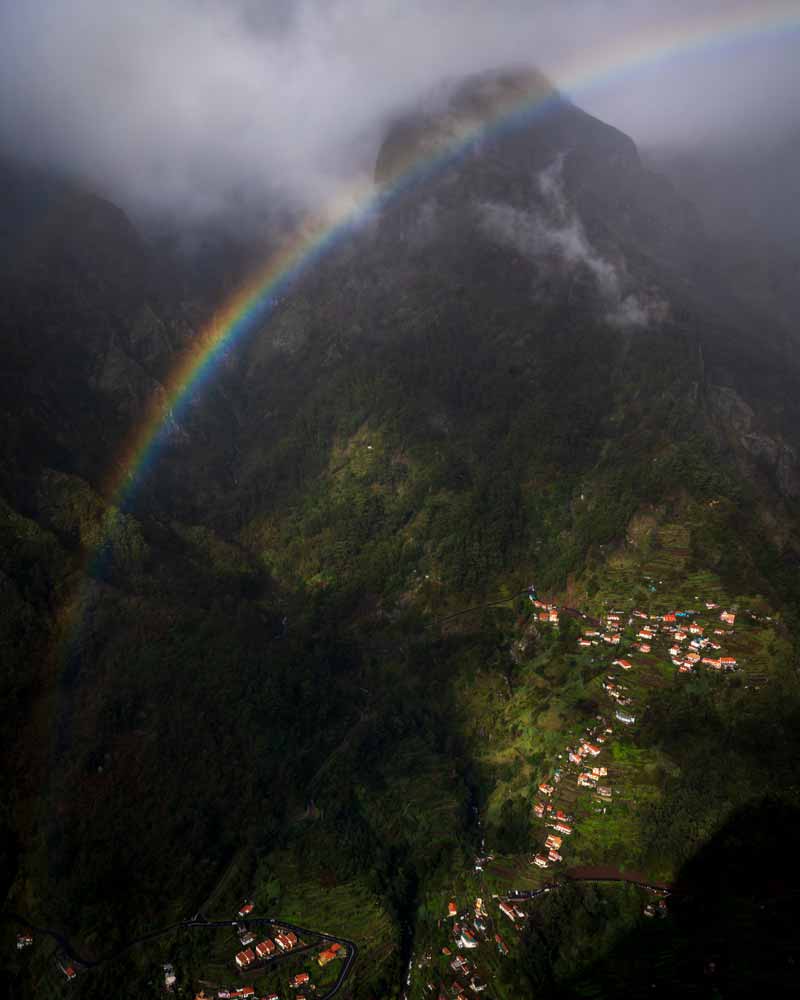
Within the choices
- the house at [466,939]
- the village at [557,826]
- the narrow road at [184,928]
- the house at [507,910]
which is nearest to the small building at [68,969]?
the village at [557,826]

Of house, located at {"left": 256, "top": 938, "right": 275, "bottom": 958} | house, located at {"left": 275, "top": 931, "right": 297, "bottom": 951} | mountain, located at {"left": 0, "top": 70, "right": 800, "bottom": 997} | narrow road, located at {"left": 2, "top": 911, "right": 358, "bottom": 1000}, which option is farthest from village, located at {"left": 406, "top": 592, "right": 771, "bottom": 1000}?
house, located at {"left": 256, "top": 938, "right": 275, "bottom": 958}

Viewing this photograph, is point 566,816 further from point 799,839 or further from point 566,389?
point 566,389

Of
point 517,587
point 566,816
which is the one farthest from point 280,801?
point 517,587

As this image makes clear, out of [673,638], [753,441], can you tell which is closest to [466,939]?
[673,638]

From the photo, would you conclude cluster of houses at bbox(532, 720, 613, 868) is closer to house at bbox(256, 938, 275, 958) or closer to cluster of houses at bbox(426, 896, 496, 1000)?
cluster of houses at bbox(426, 896, 496, 1000)

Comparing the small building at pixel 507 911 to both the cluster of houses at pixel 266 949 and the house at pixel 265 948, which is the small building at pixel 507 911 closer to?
the cluster of houses at pixel 266 949
